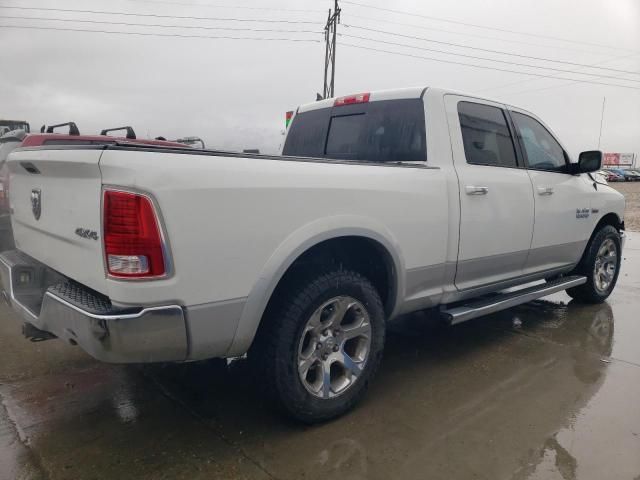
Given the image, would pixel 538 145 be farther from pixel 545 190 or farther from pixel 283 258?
pixel 283 258

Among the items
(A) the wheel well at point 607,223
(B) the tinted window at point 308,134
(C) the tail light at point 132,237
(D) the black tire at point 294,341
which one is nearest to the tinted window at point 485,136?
(B) the tinted window at point 308,134

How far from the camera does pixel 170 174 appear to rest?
1942 mm

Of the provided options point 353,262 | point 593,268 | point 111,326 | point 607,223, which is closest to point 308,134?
point 353,262

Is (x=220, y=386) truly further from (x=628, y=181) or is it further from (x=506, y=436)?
(x=628, y=181)

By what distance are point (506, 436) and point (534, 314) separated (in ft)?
8.43

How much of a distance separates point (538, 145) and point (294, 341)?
296cm

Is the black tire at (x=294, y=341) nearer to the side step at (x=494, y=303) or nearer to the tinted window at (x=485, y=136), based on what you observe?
the side step at (x=494, y=303)

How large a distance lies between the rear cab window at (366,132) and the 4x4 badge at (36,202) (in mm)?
2059

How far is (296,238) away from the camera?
92.4 inches

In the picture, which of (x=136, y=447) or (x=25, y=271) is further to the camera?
(x=25, y=271)

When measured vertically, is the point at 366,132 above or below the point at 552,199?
above

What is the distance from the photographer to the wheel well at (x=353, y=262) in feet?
8.39

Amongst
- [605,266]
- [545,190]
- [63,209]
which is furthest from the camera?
[605,266]

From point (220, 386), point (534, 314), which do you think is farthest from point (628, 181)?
point (220, 386)
